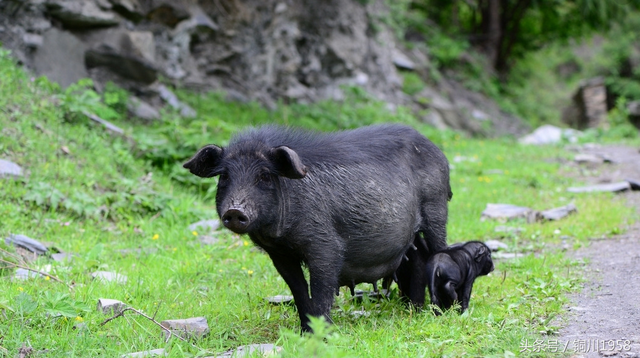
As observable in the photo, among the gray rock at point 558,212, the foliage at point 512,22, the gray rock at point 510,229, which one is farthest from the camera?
the foliage at point 512,22

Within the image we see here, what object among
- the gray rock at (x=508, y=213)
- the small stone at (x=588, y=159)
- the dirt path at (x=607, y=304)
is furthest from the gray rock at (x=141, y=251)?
the small stone at (x=588, y=159)

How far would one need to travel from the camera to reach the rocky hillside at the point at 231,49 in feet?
34.1

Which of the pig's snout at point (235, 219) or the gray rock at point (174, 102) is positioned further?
the gray rock at point (174, 102)

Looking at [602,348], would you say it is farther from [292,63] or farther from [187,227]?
[292,63]

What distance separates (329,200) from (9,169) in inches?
176

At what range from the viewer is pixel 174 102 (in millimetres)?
11633

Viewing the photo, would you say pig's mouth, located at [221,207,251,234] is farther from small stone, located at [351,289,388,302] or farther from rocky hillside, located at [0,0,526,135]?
rocky hillside, located at [0,0,526,135]

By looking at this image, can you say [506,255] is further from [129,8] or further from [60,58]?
[129,8]

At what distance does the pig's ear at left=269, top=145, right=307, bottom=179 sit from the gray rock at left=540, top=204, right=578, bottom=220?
4974 mm

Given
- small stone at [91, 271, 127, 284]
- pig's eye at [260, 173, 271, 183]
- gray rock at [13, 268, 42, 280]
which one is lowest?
small stone at [91, 271, 127, 284]

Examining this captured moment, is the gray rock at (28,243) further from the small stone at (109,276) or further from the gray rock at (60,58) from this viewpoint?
the gray rock at (60,58)

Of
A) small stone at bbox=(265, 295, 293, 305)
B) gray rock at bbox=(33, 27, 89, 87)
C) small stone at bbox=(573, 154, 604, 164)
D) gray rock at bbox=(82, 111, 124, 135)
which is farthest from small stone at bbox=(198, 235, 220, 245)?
small stone at bbox=(573, 154, 604, 164)

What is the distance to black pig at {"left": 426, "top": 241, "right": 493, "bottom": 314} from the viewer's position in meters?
4.89

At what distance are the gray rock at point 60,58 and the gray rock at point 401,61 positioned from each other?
465 inches
